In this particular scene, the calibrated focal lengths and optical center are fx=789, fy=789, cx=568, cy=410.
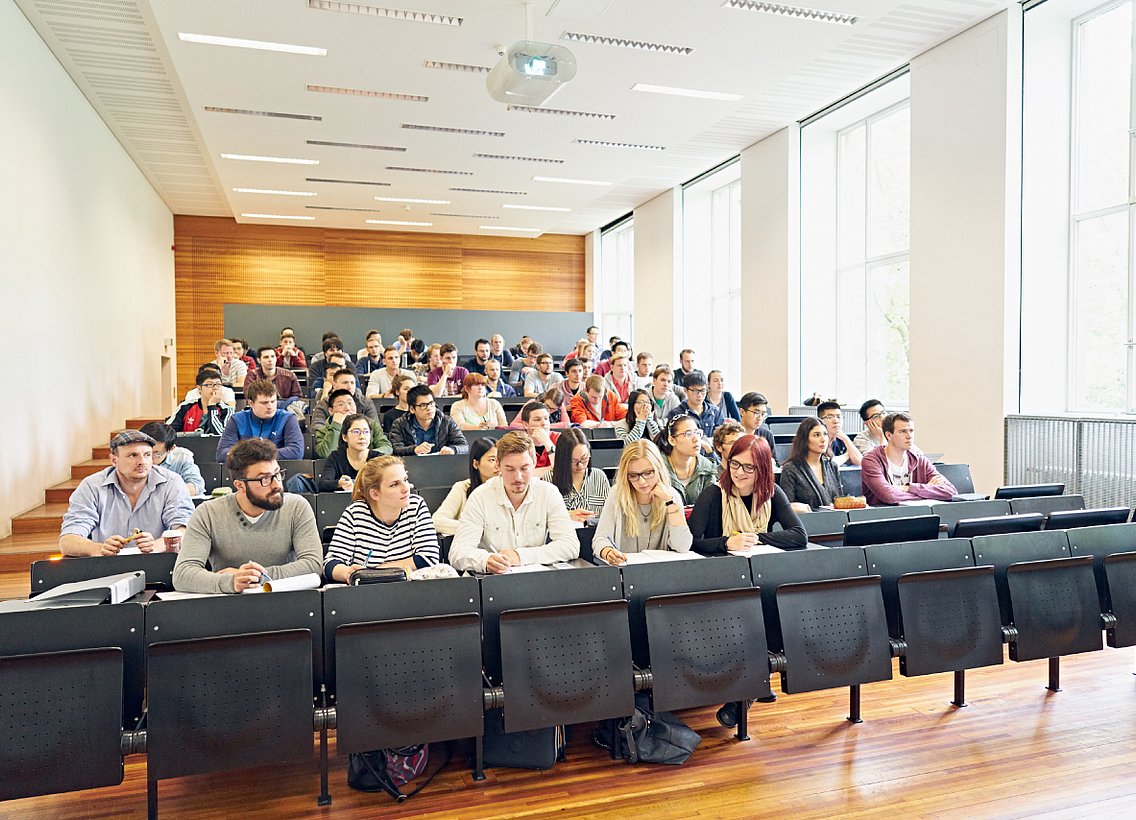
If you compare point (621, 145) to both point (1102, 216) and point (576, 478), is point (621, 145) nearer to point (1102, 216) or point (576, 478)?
point (1102, 216)

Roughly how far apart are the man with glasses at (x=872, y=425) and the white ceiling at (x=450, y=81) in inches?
123

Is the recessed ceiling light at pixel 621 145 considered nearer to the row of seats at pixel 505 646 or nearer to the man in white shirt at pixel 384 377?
the man in white shirt at pixel 384 377

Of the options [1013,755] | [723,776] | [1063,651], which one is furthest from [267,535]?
[1063,651]

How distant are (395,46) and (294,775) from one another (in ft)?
19.2

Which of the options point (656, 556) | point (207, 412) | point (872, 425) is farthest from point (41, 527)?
point (872, 425)

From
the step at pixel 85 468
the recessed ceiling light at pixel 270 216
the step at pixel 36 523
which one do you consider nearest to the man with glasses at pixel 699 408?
the step at pixel 36 523

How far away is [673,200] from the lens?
13.2 meters

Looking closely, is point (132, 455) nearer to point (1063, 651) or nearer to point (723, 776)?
point (723, 776)

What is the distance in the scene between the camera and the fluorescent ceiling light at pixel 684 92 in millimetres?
7816

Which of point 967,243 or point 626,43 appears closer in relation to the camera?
point 626,43

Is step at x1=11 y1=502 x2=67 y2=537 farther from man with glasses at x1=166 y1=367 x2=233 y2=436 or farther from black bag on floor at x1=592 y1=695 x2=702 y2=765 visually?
black bag on floor at x1=592 y1=695 x2=702 y2=765

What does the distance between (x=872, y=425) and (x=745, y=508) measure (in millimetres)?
2724

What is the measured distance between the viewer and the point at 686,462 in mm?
4785

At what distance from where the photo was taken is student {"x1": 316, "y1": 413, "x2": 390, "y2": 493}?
529 centimetres
